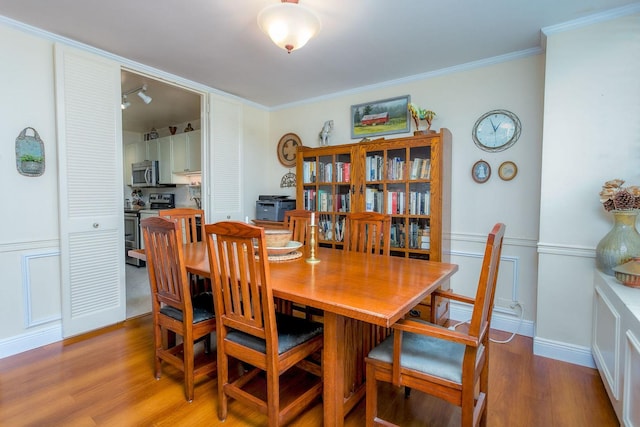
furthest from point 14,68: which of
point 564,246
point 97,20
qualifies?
point 564,246

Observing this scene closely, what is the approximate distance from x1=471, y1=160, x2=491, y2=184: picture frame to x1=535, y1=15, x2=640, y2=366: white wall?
20.9 inches

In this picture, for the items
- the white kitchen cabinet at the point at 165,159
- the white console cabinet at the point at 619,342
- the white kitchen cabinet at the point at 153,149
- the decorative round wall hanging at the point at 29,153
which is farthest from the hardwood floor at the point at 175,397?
the white kitchen cabinet at the point at 153,149

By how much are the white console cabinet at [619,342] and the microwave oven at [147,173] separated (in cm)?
543

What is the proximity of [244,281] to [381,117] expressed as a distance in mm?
2537

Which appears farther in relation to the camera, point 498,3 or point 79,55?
point 79,55

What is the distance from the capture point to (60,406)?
5.74 ft

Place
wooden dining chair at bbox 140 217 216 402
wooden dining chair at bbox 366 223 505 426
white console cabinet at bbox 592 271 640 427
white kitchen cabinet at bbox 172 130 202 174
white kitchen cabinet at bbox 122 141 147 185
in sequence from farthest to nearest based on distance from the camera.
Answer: white kitchen cabinet at bbox 122 141 147 185 → white kitchen cabinet at bbox 172 130 202 174 → wooden dining chair at bbox 140 217 216 402 → white console cabinet at bbox 592 271 640 427 → wooden dining chair at bbox 366 223 505 426

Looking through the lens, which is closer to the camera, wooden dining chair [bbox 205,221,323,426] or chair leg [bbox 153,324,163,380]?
wooden dining chair [bbox 205,221,323,426]

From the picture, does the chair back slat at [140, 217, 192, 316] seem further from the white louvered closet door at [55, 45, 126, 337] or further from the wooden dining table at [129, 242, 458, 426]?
the white louvered closet door at [55, 45, 126, 337]

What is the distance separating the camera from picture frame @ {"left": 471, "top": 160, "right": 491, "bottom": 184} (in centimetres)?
279

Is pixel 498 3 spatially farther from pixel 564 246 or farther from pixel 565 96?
pixel 564 246

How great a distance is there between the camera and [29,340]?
93.3 inches

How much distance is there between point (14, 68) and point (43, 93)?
8.1 inches

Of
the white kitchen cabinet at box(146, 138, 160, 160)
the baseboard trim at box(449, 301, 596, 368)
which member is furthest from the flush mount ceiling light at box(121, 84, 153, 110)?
the baseboard trim at box(449, 301, 596, 368)
